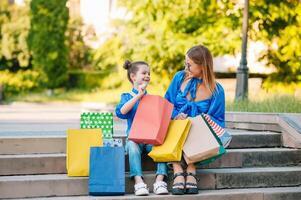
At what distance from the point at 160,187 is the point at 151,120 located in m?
0.64

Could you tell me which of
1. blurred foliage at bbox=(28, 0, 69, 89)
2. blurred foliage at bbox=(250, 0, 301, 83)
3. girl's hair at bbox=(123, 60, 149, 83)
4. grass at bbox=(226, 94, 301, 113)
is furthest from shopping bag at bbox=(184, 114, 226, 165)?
blurred foliage at bbox=(28, 0, 69, 89)

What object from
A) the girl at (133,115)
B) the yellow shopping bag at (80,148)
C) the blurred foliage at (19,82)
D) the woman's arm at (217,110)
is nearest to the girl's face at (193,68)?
the woman's arm at (217,110)

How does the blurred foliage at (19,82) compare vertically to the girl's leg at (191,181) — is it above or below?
above

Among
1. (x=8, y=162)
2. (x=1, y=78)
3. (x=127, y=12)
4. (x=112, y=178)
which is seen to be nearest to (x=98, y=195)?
(x=112, y=178)

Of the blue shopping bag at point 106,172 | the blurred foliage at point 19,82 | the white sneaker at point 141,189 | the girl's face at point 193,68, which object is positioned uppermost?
the blurred foliage at point 19,82

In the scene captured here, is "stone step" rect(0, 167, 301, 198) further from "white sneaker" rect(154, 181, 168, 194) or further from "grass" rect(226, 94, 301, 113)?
"grass" rect(226, 94, 301, 113)

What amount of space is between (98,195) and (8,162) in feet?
3.28

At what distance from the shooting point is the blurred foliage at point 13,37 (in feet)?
108

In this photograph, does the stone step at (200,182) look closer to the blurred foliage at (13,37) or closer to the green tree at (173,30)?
the green tree at (173,30)

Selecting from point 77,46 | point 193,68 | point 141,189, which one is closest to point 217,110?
point 193,68

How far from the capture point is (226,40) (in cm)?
1595

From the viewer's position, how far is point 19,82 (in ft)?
104

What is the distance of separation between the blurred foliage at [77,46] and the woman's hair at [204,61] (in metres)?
26.3

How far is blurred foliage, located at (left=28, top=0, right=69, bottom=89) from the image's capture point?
29453mm
